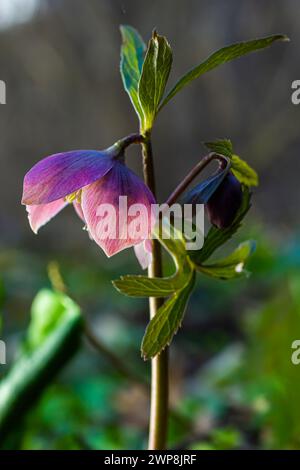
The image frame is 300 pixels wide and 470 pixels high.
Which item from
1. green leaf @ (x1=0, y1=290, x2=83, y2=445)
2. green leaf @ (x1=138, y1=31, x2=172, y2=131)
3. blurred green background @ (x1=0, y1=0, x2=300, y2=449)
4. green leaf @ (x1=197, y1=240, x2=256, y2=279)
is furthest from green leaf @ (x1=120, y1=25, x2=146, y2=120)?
blurred green background @ (x1=0, y1=0, x2=300, y2=449)

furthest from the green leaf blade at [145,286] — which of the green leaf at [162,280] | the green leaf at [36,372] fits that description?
the green leaf at [36,372]

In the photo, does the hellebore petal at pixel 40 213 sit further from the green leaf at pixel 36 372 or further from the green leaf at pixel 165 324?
the green leaf at pixel 36 372

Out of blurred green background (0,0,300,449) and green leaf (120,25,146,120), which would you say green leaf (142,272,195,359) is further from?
blurred green background (0,0,300,449)

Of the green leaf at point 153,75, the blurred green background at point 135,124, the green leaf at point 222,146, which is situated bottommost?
the green leaf at point 222,146

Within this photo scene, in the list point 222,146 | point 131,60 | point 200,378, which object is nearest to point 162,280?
point 222,146

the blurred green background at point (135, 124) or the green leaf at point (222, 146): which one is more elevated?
the blurred green background at point (135, 124)
